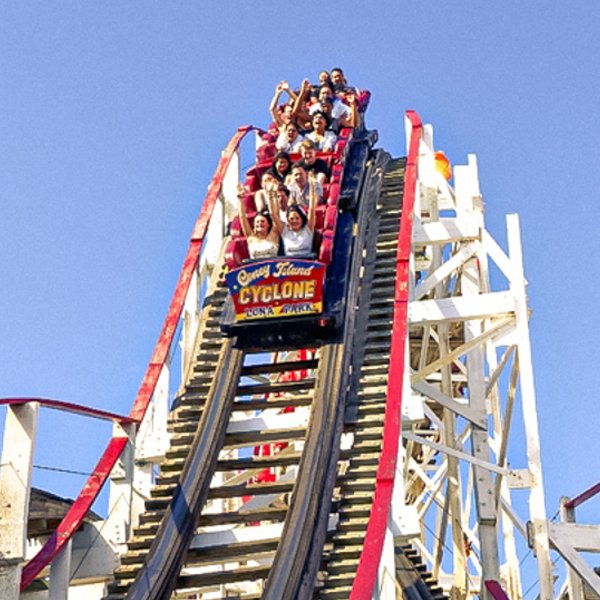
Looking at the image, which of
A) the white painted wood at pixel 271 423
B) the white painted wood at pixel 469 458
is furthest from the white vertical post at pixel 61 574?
the white painted wood at pixel 469 458

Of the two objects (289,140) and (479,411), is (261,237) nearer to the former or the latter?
(479,411)

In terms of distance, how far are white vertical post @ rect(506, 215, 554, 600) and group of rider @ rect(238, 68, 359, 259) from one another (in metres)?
1.64

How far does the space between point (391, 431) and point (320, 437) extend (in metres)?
0.90

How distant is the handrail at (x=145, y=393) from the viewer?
249 inches

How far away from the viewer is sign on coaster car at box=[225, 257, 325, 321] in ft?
27.3

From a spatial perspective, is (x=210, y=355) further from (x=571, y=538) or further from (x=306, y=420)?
(x=571, y=538)

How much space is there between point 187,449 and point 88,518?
782 millimetres

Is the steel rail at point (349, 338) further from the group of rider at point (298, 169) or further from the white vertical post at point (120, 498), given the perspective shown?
the white vertical post at point (120, 498)

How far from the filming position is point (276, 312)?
8344mm

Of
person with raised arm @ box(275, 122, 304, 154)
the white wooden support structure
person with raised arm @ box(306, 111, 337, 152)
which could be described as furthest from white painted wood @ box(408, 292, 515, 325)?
person with raised arm @ box(275, 122, 304, 154)

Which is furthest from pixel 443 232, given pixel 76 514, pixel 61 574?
pixel 61 574

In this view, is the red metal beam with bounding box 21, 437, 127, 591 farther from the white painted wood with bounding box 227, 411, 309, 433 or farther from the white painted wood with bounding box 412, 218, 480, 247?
the white painted wood with bounding box 412, 218, 480, 247

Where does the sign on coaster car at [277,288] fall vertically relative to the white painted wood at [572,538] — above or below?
above

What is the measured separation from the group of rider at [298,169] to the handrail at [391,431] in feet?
2.98
